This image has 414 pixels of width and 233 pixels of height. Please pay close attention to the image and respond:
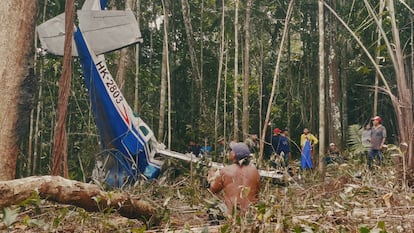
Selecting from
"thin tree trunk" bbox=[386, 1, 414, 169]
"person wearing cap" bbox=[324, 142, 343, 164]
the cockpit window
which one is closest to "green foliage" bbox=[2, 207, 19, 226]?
"thin tree trunk" bbox=[386, 1, 414, 169]

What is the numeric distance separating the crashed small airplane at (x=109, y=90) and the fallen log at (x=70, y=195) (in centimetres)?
296

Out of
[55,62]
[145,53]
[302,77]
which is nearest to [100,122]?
[55,62]

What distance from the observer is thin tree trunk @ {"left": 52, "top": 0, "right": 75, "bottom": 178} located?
539 cm

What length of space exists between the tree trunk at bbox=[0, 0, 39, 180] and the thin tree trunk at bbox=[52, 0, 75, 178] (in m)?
0.66

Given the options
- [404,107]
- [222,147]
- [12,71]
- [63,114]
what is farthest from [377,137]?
[12,71]

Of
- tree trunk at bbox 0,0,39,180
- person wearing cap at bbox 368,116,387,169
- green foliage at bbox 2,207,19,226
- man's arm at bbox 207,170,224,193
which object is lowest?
person wearing cap at bbox 368,116,387,169

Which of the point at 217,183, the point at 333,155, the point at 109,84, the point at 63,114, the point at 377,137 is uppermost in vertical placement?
the point at 109,84

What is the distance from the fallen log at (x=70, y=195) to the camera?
10.5ft

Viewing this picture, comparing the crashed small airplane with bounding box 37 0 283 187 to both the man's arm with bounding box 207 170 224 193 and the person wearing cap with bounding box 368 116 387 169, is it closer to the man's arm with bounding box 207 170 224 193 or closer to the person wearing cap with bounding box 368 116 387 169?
the person wearing cap with bounding box 368 116 387 169

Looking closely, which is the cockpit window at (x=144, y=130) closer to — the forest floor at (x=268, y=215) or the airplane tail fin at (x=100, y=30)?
the airplane tail fin at (x=100, y=30)

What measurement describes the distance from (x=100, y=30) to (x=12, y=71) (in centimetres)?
277

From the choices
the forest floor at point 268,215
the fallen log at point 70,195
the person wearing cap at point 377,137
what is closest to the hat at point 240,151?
the forest floor at point 268,215

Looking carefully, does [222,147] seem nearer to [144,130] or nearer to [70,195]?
[144,130]

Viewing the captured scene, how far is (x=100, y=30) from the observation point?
7348 millimetres
